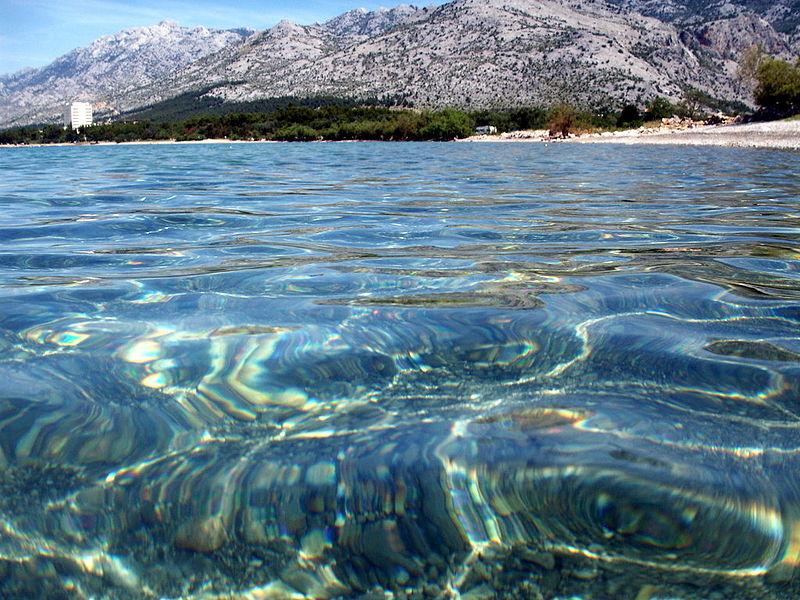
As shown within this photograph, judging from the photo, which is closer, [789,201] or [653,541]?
[653,541]

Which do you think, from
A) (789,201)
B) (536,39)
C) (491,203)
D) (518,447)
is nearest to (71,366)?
(518,447)

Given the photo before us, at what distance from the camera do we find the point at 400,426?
1.96 metres

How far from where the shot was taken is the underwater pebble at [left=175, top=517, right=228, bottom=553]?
4.91 ft

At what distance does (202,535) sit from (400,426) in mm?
669

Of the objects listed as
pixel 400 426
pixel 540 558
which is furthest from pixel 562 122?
pixel 540 558

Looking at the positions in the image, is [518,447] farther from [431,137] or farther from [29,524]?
[431,137]

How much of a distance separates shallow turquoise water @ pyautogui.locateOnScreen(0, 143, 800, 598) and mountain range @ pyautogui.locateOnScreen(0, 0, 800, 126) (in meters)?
100

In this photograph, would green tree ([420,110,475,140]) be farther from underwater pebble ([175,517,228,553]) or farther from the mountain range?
underwater pebble ([175,517,228,553])

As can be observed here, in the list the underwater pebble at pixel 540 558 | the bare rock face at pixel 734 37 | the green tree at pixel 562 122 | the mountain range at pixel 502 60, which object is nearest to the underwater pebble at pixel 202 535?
the underwater pebble at pixel 540 558

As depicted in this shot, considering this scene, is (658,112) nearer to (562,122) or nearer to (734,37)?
(562,122)

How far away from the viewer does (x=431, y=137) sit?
2462 inches

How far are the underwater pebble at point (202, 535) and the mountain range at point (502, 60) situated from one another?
102m

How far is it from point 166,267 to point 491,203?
192 inches

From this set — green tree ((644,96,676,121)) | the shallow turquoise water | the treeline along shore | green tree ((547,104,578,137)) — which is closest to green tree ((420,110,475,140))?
the treeline along shore
